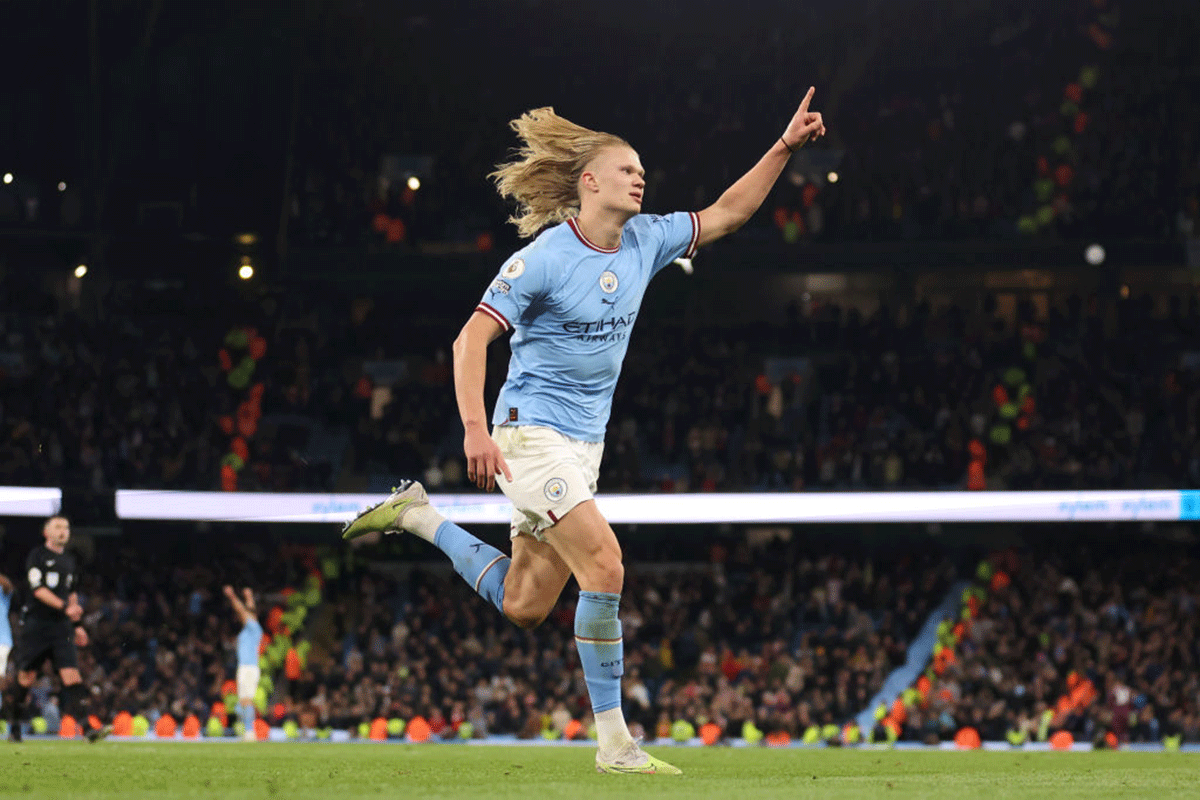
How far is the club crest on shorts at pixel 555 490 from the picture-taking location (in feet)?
22.0

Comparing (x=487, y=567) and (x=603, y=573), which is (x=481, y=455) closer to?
(x=603, y=573)

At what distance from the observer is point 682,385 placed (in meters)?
27.9

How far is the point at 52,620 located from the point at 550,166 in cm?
810

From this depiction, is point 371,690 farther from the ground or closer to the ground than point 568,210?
closer to the ground

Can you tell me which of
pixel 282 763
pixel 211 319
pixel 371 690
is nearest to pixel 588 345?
pixel 282 763

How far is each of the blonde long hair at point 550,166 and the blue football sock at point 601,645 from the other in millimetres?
1825

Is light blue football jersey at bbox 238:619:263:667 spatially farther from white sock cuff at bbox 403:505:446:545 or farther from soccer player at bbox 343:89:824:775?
soccer player at bbox 343:89:824:775

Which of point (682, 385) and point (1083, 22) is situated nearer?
point (682, 385)

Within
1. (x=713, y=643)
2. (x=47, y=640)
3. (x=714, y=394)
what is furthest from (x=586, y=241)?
(x=714, y=394)

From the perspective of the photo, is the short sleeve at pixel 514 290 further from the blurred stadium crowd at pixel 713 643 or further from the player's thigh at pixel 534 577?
the blurred stadium crowd at pixel 713 643

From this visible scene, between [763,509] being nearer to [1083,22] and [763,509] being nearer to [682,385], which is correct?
[682,385]

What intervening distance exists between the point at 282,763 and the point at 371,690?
48.6ft

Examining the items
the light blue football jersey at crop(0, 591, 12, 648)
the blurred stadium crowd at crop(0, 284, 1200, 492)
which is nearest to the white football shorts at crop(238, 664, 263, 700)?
the light blue football jersey at crop(0, 591, 12, 648)

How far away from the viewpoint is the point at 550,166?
7.39 metres
